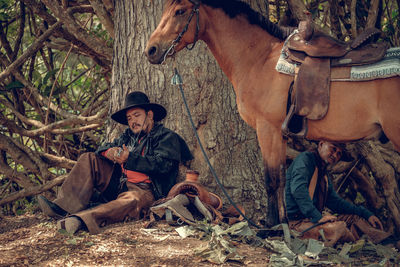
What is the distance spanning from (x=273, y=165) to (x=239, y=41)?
1105 millimetres

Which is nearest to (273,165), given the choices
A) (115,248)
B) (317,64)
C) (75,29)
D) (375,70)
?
(317,64)

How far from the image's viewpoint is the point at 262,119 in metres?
3.88

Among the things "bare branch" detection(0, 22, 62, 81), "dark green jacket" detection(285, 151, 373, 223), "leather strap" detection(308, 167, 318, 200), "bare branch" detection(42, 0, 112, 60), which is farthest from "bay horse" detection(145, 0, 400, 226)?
"bare branch" detection(0, 22, 62, 81)

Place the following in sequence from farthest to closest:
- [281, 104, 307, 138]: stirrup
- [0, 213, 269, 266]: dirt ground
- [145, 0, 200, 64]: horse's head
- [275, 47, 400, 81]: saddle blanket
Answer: [145, 0, 200, 64]: horse's head, [281, 104, 307, 138]: stirrup, [275, 47, 400, 81]: saddle blanket, [0, 213, 269, 266]: dirt ground

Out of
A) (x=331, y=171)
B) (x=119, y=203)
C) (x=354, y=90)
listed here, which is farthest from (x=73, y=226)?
(x=331, y=171)

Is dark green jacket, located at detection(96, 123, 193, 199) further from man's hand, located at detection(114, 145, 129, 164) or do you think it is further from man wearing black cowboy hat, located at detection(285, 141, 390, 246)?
man wearing black cowboy hat, located at detection(285, 141, 390, 246)

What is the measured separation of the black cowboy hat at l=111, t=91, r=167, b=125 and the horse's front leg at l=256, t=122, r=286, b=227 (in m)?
1.19

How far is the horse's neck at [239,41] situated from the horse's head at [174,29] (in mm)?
171

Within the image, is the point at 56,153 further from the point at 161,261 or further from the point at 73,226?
the point at 161,261

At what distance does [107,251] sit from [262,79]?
6.08 feet

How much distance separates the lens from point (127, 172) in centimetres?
458

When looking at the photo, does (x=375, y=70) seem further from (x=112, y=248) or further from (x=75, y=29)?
(x=75, y=29)

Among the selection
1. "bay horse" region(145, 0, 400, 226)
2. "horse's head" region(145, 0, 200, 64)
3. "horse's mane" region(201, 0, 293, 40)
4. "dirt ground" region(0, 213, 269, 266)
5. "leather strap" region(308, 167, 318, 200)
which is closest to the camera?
"dirt ground" region(0, 213, 269, 266)

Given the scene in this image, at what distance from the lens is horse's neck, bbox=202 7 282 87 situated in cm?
401
